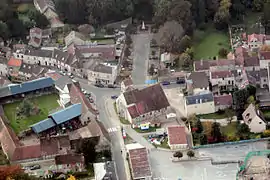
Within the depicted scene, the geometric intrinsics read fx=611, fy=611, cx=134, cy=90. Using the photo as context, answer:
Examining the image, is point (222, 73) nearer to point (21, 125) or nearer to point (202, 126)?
point (202, 126)

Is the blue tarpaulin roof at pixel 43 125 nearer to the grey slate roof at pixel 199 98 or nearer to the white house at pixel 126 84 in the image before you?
the white house at pixel 126 84

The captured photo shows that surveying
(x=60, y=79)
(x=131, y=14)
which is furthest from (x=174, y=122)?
(x=131, y=14)

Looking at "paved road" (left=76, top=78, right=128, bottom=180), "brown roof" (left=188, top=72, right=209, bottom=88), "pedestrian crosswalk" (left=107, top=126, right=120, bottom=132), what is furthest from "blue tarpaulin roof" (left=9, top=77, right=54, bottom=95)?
"brown roof" (left=188, top=72, right=209, bottom=88)

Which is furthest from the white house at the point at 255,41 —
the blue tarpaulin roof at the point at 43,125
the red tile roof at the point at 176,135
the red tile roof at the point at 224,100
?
the blue tarpaulin roof at the point at 43,125

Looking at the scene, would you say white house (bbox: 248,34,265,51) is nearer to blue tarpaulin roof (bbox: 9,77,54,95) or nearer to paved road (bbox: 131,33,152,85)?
paved road (bbox: 131,33,152,85)

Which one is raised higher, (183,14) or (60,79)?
(183,14)

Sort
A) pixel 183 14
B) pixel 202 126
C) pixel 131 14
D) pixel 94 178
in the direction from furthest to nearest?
pixel 131 14, pixel 183 14, pixel 202 126, pixel 94 178

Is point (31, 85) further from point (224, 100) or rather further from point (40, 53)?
point (224, 100)
